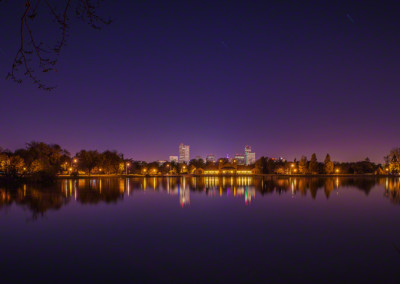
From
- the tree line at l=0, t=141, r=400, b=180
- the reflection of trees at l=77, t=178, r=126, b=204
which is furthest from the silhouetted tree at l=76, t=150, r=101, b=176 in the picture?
the reflection of trees at l=77, t=178, r=126, b=204

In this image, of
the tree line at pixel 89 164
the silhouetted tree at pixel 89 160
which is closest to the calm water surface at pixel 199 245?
the tree line at pixel 89 164

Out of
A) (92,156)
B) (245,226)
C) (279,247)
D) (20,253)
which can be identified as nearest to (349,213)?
(245,226)

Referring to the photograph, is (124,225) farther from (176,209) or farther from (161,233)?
(176,209)

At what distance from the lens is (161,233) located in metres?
12.8

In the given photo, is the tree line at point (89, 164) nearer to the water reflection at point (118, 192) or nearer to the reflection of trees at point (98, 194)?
the water reflection at point (118, 192)

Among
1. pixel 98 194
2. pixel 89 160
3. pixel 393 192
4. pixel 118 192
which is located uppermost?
pixel 89 160

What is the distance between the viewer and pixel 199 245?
35.4ft

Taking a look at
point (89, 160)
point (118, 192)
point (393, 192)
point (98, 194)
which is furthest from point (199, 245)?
point (89, 160)

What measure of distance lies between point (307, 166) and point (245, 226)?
273 ft

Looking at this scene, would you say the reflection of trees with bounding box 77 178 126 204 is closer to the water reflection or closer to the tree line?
the water reflection

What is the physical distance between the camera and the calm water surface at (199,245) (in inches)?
317

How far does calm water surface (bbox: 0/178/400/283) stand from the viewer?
26.4 ft

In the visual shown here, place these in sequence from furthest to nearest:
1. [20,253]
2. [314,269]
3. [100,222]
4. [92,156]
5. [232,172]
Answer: [232,172] → [92,156] → [100,222] → [20,253] → [314,269]

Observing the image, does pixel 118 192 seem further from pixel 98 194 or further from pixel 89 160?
pixel 89 160
